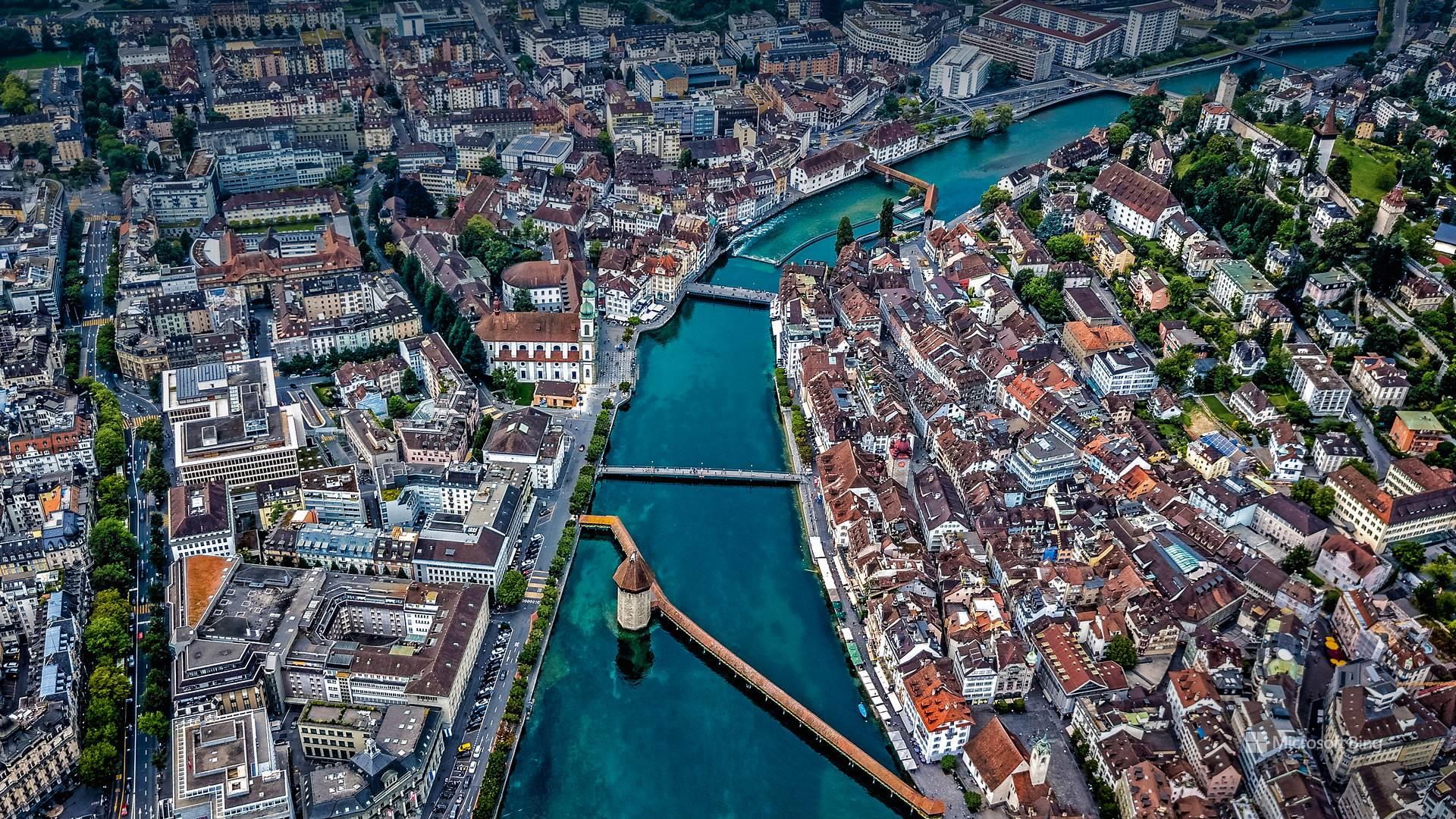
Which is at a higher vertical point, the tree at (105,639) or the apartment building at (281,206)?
the apartment building at (281,206)

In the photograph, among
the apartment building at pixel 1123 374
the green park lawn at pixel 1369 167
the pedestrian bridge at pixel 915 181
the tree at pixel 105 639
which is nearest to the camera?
the tree at pixel 105 639

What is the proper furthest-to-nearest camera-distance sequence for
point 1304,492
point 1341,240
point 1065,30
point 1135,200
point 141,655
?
point 1065,30, point 1135,200, point 1341,240, point 1304,492, point 141,655

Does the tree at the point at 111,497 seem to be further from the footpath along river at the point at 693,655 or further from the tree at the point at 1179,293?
the tree at the point at 1179,293

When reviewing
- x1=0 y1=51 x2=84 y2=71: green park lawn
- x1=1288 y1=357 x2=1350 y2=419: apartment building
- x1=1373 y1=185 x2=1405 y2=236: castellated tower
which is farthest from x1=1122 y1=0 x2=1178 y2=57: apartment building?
x1=0 y1=51 x2=84 y2=71: green park lawn

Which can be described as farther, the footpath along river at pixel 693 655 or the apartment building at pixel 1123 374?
the apartment building at pixel 1123 374

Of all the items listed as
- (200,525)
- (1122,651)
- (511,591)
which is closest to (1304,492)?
(1122,651)

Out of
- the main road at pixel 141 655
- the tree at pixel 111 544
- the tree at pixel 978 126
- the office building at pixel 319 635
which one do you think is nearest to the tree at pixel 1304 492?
the office building at pixel 319 635

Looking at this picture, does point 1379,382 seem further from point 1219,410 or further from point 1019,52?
point 1019,52

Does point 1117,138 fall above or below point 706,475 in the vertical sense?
above
